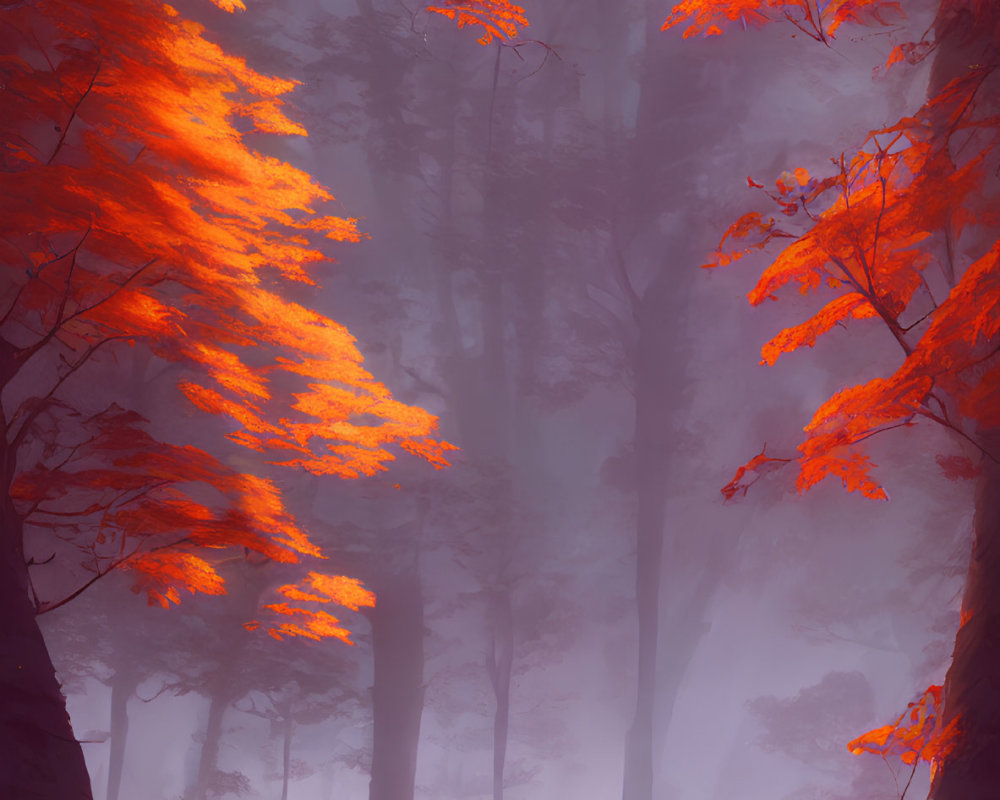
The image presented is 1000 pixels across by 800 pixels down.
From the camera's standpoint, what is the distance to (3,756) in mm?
2318

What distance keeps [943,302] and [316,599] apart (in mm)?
6313

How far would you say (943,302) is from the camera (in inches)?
88.7

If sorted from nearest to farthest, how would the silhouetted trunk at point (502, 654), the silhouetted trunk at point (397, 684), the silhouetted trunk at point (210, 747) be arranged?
the silhouetted trunk at point (397, 684) → the silhouetted trunk at point (210, 747) → the silhouetted trunk at point (502, 654)

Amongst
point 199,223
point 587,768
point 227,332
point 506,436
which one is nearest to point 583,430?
point 506,436

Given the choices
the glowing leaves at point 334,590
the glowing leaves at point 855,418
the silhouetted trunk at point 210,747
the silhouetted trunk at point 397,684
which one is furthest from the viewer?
the silhouetted trunk at point 210,747

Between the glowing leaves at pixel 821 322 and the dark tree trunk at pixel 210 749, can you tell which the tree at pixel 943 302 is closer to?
the glowing leaves at pixel 821 322

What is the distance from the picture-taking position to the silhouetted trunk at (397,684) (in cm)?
805

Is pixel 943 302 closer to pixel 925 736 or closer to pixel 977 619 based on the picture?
pixel 977 619

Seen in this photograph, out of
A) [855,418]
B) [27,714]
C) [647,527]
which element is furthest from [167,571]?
[647,527]

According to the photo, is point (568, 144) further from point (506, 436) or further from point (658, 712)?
point (658, 712)

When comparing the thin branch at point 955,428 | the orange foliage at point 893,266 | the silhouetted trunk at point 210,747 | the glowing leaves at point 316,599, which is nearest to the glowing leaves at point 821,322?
the orange foliage at point 893,266

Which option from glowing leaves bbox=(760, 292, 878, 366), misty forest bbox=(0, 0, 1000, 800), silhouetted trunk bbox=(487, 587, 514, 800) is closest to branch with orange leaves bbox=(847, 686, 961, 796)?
glowing leaves bbox=(760, 292, 878, 366)

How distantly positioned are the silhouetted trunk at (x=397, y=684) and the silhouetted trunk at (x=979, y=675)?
673 centimetres

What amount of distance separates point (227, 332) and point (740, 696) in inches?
647
